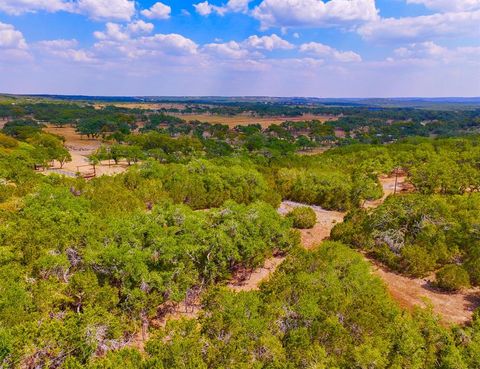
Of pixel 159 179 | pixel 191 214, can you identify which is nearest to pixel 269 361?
pixel 191 214

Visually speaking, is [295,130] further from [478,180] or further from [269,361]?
[269,361]

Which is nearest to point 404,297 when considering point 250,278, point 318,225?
point 250,278

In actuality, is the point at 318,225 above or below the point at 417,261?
below

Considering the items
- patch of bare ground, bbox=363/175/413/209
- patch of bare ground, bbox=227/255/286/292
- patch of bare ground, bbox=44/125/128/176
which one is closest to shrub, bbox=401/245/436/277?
patch of bare ground, bbox=227/255/286/292

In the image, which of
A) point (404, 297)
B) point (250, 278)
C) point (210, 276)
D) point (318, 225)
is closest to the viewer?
point (210, 276)

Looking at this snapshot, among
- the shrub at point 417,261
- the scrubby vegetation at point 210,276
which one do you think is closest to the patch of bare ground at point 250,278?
the scrubby vegetation at point 210,276

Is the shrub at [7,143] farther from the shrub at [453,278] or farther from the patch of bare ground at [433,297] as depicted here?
the shrub at [453,278]

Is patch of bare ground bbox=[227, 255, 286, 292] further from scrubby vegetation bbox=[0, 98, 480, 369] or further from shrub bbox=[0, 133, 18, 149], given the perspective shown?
shrub bbox=[0, 133, 18, 149]

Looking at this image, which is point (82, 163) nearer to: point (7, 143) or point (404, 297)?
point (7, 143)
